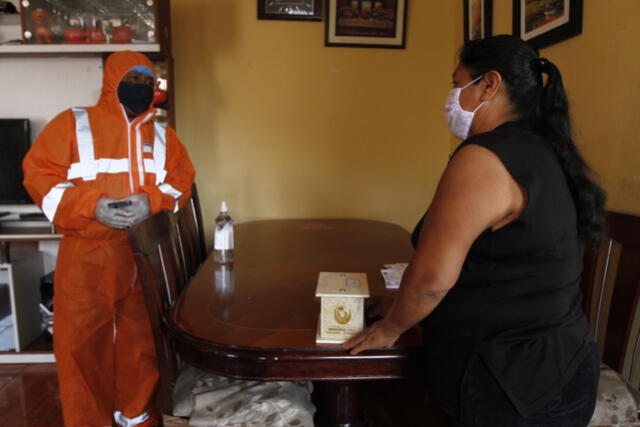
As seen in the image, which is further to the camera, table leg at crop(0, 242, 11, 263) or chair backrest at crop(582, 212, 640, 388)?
table leg at crop(0, 242, 11, 263)

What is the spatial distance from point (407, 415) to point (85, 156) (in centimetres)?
174

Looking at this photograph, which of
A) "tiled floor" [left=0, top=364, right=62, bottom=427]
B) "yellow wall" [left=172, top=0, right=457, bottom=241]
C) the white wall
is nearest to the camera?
"tiled floor" [left=0, top=364, right=62, bottom=427]

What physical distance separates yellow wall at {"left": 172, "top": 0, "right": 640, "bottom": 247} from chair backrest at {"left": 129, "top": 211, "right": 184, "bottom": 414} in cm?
141

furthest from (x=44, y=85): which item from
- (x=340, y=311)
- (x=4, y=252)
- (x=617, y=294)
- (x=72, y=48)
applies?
(x=617, y=294)

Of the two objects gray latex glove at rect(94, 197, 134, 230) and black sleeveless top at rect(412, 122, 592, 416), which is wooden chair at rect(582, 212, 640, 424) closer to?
black sleeveless top at rect(412, 122, 592, 416)

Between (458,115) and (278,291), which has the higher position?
→ (458,115)

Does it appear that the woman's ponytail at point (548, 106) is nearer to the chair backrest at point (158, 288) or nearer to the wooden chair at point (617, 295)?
the wooden chair at point (617, 295)

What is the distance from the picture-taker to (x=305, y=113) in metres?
2.70

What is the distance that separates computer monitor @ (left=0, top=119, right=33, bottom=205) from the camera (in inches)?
92.4

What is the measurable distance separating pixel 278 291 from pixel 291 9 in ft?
6.34

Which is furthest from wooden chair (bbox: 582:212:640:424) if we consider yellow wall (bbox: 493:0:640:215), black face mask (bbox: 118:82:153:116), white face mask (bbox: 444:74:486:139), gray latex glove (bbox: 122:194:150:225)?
black face mask (bbox: 118:82:153:116)

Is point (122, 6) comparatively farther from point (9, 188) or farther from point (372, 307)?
point (372, 307)

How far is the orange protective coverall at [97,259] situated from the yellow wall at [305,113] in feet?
3.00

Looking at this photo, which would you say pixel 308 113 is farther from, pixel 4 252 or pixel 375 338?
pixel 375 338
